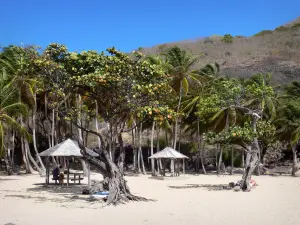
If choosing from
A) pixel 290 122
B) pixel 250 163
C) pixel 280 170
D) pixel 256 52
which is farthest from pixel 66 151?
pixel 256 52

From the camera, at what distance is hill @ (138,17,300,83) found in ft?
251

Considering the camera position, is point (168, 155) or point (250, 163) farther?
point (168, 155)

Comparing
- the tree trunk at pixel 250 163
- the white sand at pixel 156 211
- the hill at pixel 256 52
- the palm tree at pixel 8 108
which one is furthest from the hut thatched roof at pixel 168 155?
the hill at pixel 256 52

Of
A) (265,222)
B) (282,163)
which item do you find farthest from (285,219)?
(282,163)

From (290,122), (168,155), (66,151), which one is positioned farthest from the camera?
(290,122)

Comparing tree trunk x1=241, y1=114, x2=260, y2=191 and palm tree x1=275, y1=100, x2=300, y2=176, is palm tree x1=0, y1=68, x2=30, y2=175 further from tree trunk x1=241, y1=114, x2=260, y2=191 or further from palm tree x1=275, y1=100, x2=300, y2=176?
palm tree x1=275, y1=100, x2=300, y2=176

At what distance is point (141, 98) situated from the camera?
14312 millimetres

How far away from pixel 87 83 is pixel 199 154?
28.7 m

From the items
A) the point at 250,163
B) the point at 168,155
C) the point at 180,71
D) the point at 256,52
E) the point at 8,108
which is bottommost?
the point at 250,163

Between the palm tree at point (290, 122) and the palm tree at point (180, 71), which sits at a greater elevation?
the palm tree at point (180, 71)

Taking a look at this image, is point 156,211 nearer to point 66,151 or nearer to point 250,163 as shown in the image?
point 250,163

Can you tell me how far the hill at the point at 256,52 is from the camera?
76.6 metres

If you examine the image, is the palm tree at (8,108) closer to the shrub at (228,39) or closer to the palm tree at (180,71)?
the palm tree at (180,71)

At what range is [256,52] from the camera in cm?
9475
